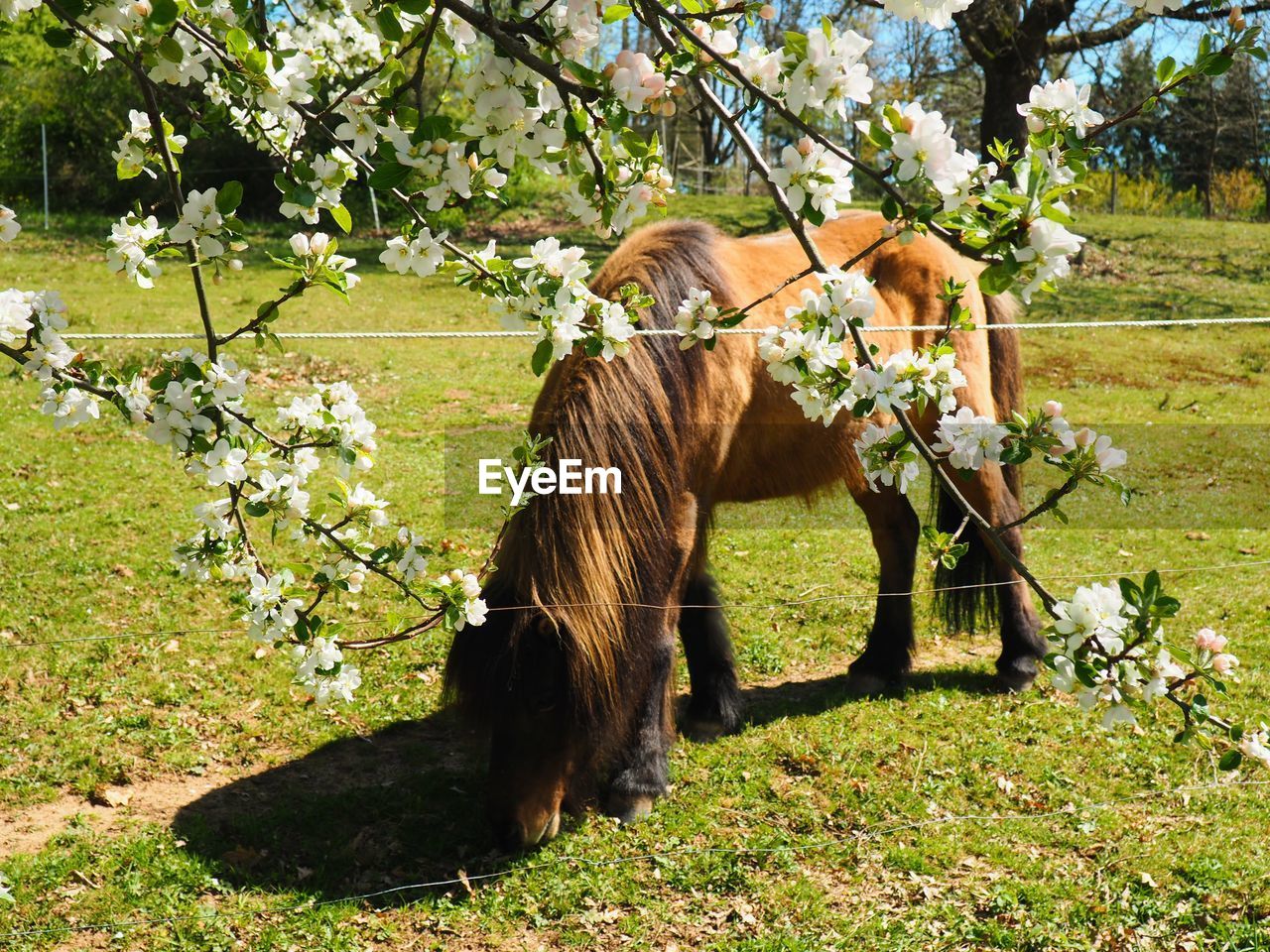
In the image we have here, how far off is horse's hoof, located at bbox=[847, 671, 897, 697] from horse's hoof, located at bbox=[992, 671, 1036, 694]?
530mm

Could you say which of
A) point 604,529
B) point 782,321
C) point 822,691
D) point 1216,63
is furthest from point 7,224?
point 822,691

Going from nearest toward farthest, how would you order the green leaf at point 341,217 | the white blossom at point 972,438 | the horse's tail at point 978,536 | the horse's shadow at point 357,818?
the white blossom at point 972,438, the green leaf at point 341,217, the horse's shadow at point 357,818, the horse's tail at point 978,536

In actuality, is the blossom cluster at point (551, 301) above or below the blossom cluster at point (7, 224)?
below

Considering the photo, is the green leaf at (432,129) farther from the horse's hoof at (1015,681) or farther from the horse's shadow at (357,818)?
the horse's hoof at (1015,681)

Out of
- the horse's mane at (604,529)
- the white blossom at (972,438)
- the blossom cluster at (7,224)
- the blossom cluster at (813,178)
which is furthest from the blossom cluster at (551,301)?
the horse's mane at (604,529)

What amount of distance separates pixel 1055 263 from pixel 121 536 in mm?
6289

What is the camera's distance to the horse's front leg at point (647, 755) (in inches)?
163

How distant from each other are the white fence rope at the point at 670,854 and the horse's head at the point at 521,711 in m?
0.25

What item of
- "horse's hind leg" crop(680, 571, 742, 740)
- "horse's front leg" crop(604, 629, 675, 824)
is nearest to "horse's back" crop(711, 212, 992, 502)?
"horse's hind leg" crop(680, 571, 742, 740)

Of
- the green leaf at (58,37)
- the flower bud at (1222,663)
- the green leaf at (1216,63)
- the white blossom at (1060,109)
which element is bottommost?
the flower bud at (1222,663)

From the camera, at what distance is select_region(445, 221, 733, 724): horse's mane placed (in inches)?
142

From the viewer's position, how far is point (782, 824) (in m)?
4.11

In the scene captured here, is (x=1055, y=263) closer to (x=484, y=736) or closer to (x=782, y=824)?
(x=484, y=736)

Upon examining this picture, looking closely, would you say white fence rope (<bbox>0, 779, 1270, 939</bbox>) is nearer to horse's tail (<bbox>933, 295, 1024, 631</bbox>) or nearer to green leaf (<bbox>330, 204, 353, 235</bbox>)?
horse's tail (<bbox>933, 295, 1024, 631</bbox>)
